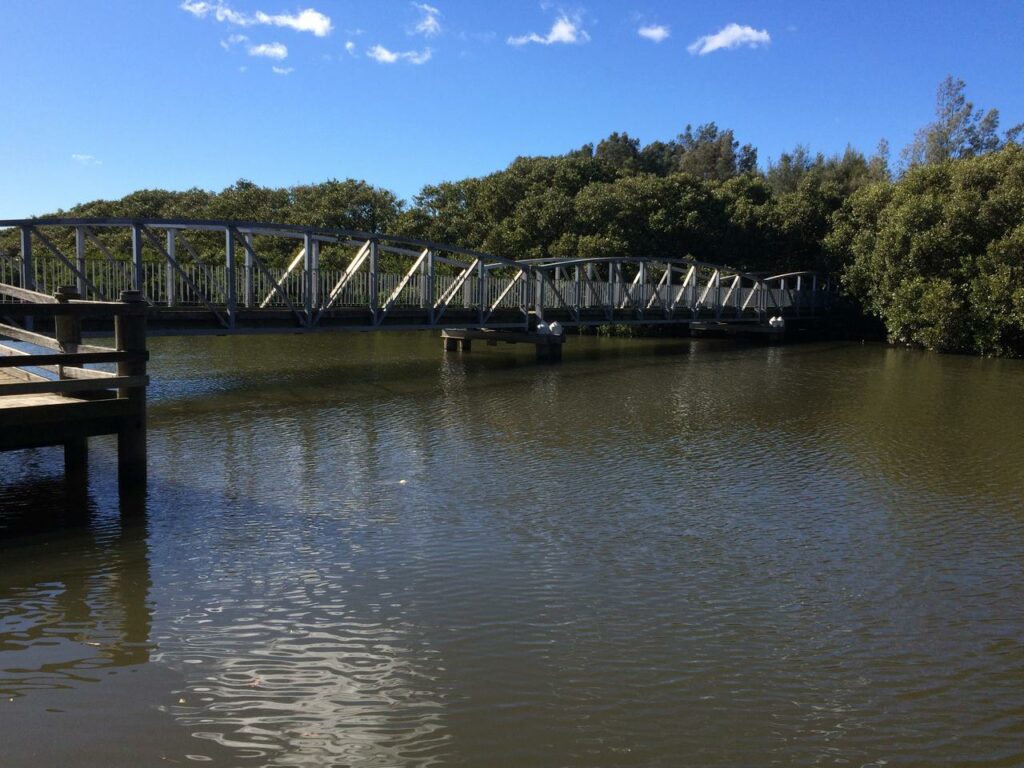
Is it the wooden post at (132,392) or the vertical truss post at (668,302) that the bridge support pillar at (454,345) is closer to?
the vertical truss post at (668,302)

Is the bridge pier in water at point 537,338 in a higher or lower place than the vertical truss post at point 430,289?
lower

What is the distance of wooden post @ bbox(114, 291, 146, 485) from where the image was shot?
1007 centimetres

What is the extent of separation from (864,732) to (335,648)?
3743mm

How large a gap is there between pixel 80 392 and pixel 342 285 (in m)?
14.7

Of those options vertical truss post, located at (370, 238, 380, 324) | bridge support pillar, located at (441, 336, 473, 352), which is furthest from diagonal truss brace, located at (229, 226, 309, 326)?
bridge support pillar, located at (441, 336, 473, 352)

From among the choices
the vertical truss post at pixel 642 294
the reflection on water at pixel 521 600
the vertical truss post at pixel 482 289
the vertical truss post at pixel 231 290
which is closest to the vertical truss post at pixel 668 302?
the vertical truss post at pixel 642 294

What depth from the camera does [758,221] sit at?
175 feet

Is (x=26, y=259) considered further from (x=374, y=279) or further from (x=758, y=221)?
(x=758, y=221)

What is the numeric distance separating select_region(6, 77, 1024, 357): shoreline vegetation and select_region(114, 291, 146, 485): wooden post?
30337 mm

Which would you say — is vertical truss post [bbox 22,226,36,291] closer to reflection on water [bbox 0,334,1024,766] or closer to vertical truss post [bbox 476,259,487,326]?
reflection on water [bbox 0,334,1024,766]

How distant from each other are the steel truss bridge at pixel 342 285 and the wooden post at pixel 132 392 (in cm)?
876

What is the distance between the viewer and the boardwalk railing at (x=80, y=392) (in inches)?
358

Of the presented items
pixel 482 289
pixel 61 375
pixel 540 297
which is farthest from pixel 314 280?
pixel 61 375

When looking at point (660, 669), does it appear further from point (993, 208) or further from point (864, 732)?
point (993, 208)
